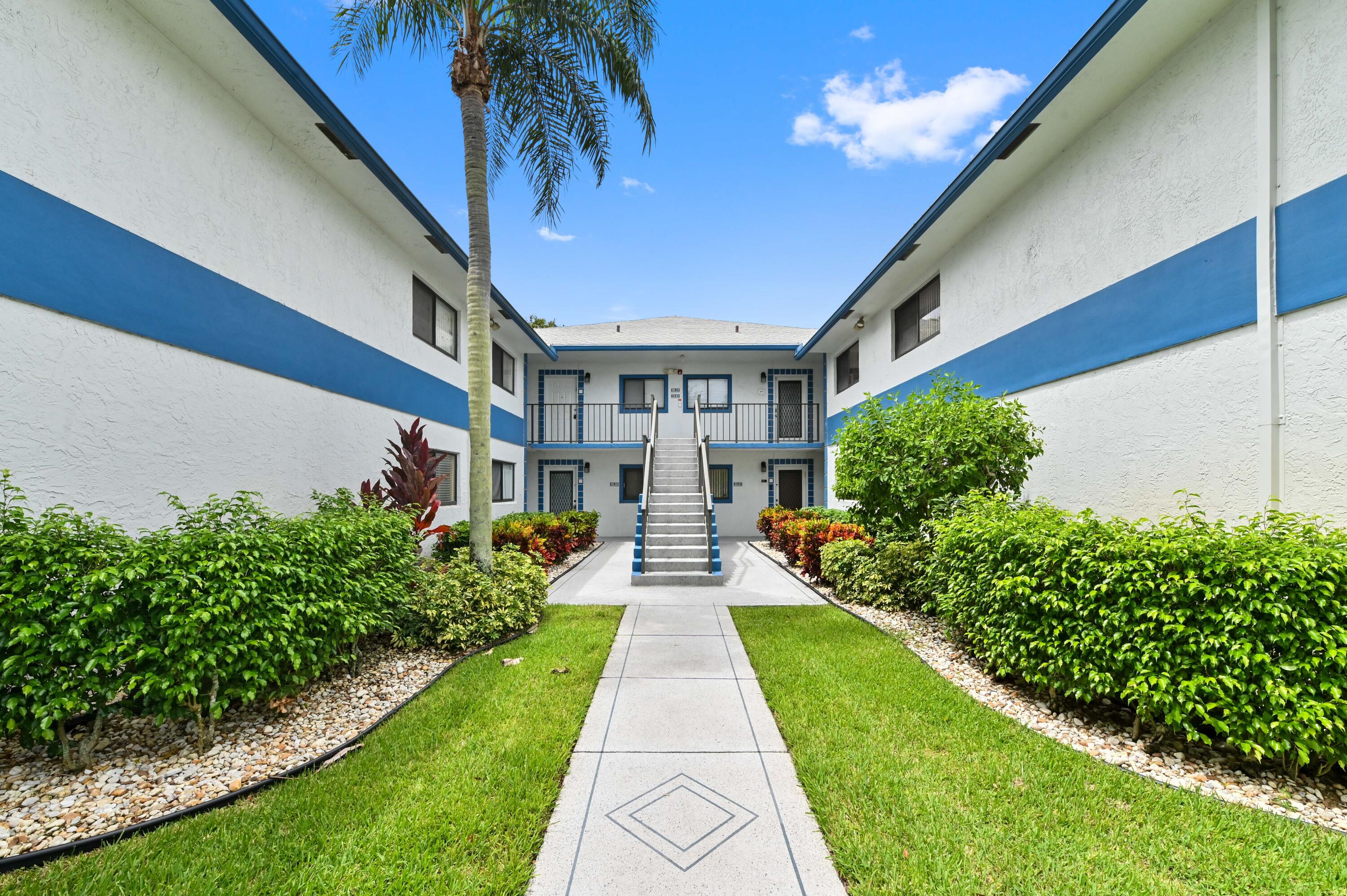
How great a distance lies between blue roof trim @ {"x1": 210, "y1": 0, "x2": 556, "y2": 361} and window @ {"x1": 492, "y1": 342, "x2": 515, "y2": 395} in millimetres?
4719

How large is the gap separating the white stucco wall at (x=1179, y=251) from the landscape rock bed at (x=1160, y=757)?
1.92m

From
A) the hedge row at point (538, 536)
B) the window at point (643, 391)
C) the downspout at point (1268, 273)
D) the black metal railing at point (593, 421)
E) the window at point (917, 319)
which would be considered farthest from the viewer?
the window at point (643, 391)

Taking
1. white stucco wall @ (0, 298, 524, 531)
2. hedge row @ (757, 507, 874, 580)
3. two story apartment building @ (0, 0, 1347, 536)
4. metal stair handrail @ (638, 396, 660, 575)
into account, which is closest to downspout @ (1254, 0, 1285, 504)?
two story apartment building @ (0, 0, 1347, 536)

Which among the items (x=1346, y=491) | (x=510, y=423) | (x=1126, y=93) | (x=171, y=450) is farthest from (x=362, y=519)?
(x=510, y=423)

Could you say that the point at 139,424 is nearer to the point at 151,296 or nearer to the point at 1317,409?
the point at 151,296

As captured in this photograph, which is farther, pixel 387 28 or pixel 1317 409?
pixel 387 28

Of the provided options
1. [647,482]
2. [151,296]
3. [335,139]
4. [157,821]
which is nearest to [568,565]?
[647,482]

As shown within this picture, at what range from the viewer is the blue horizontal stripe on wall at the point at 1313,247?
3.62 meters

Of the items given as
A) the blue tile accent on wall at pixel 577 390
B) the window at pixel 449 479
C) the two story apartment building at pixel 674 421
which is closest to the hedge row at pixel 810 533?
the two story apartment building at pixel 674 421

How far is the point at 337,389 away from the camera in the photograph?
7000 mm

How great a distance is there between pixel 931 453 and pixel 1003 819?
4.25 m

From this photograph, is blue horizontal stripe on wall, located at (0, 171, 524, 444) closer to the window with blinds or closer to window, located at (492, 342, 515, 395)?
window, located at (492, 342, 515, 395)

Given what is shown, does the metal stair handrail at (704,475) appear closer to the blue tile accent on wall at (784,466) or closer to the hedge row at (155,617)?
the blue tile accent on wall at (784,466)

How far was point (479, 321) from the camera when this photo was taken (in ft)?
21.0
